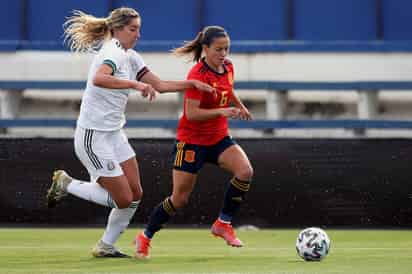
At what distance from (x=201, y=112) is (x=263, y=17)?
1051 cm

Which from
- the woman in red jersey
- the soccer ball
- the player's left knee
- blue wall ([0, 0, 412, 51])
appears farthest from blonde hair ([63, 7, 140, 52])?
blue wall ([0, 0, 412, 51])

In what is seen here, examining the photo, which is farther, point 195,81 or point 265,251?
point 265,251

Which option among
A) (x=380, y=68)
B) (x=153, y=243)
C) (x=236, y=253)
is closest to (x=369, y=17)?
(x=380, y=68)

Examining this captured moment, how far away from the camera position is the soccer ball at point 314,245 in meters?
9.84

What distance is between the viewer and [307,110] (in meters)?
18.1

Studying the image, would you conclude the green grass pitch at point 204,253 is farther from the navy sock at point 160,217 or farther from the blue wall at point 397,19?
the blue wall at point 397,19

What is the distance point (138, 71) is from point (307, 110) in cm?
768

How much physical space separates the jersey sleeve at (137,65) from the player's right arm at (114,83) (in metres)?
0.60

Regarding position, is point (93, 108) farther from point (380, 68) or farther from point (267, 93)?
point (380, 68)

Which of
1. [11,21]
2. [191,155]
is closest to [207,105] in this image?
[191,155]

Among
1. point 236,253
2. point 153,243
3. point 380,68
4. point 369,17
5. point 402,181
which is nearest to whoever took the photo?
point 236,253

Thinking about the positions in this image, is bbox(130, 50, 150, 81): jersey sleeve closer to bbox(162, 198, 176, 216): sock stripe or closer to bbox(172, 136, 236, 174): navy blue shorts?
bbox(172, 136, 236, 174): navy blue shorts

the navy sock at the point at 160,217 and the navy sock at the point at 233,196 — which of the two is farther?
the navy sock at the point at 233,196

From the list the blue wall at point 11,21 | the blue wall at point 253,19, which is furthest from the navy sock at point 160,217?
the blue wall at point 11,21
